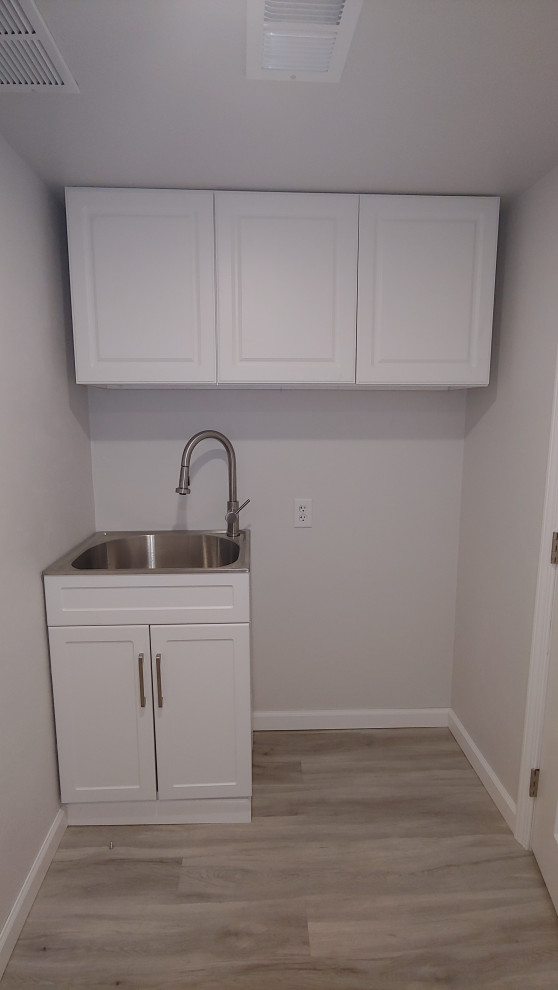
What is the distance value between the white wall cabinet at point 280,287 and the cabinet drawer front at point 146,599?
72cm

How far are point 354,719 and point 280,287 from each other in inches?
77.0

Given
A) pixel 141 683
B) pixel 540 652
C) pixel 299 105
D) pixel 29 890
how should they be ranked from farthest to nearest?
pixel 141 683, pixel 540 652, pixel 29 890, pixel 299 105

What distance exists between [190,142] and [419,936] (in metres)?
2.40

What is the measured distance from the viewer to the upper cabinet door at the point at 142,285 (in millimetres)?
1795

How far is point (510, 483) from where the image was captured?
1899 mm

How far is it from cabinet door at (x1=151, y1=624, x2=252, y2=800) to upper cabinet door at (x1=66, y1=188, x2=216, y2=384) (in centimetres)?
94

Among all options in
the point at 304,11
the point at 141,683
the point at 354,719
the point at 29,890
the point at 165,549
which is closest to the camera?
the point at 304,11

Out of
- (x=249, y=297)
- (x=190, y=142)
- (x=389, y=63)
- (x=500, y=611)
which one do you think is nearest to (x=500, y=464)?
(x=500, y=611)

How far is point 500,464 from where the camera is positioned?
1982 mm

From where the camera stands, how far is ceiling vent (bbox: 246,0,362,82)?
104 centimetres

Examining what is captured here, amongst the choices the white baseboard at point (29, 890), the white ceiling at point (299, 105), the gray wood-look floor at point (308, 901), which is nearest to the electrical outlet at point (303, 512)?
the gray wood-look floor at point (308, 901)

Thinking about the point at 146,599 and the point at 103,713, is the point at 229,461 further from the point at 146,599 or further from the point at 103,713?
the point at 103,713

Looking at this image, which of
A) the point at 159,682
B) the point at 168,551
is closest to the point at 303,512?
the point at 168,551

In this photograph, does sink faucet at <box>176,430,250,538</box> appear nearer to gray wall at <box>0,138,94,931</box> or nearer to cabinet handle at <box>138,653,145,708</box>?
gray wall at <box>0,138,94,931</box>
